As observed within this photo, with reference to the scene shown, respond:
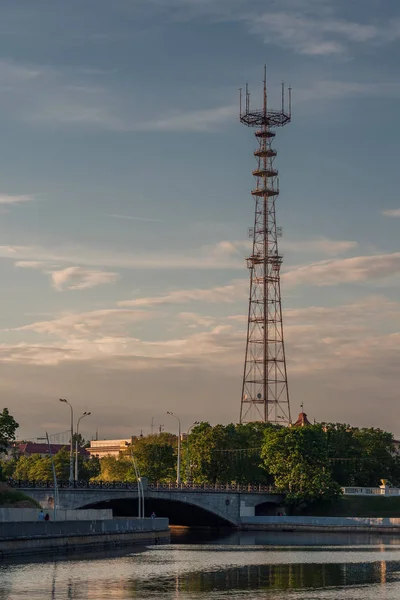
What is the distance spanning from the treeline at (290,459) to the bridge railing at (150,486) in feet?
12.1

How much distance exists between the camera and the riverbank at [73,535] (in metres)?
84.7

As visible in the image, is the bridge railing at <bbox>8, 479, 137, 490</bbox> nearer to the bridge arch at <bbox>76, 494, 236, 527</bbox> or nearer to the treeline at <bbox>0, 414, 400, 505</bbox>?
the bridge arch at <bbox>76, 494, 236, 527</bbox>

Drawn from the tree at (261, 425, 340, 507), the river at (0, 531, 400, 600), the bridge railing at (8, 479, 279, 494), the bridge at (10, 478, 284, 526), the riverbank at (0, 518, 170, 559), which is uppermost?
the tree at (261, 425, 340, 507)

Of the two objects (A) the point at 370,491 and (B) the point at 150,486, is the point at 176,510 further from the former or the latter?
(A) the point at 370,491

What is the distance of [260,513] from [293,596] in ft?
348

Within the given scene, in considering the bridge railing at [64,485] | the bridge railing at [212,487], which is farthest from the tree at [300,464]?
the bridge railing at [64,485]

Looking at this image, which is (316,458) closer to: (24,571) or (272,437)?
(272,437)

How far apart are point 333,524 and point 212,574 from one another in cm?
7502

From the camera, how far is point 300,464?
162 m

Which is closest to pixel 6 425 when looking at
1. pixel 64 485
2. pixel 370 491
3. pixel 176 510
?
pixel 64 485

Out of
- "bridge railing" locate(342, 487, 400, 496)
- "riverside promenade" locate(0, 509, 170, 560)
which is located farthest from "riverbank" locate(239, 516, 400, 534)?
"riverside promenade" locate(0, 509, 170, 560)

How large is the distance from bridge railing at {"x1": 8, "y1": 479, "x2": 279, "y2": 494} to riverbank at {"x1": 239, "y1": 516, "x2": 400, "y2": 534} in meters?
8.74

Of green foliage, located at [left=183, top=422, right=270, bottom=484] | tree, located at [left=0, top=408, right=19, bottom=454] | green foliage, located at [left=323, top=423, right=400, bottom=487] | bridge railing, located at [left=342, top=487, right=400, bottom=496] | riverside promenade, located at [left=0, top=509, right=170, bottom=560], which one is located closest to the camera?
riverside promenade, located at [left=0, top=509, right=170, bottom=560]

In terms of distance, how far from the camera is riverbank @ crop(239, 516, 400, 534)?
14438 cm
